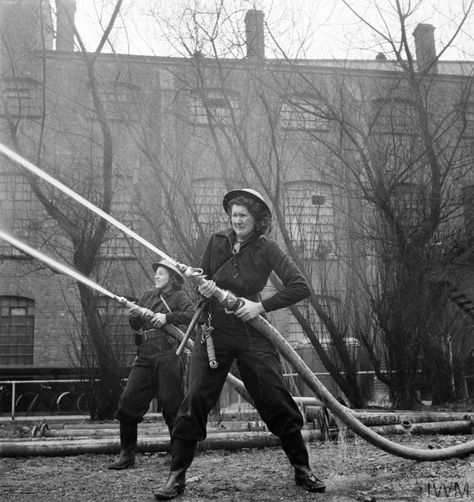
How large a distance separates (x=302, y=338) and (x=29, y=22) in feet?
39.9

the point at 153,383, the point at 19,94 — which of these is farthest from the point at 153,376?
the point at 19,94

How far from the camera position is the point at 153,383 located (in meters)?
6.40

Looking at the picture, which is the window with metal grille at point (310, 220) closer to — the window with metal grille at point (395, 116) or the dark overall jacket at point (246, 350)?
the window with metal grille at point (395, 116)

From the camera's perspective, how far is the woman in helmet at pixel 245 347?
14.7 ft

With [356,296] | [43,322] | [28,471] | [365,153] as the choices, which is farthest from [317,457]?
[43,322]

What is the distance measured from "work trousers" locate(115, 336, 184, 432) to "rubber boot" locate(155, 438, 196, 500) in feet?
5.44

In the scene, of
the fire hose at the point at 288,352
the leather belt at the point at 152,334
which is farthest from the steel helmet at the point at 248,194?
the leather belt at the point at 152,334

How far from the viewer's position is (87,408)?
1451 cm

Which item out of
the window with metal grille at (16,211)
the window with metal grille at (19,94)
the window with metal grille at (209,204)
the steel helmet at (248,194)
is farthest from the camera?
the window with metal grille at (16,211)

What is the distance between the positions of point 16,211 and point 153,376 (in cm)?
1306

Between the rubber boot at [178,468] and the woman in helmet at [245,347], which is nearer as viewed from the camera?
the rubber boot at [178,468]

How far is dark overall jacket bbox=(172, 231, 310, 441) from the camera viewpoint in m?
4.51

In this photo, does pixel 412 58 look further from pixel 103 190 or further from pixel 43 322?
pixel 43 322

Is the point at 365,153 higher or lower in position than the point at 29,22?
lower
